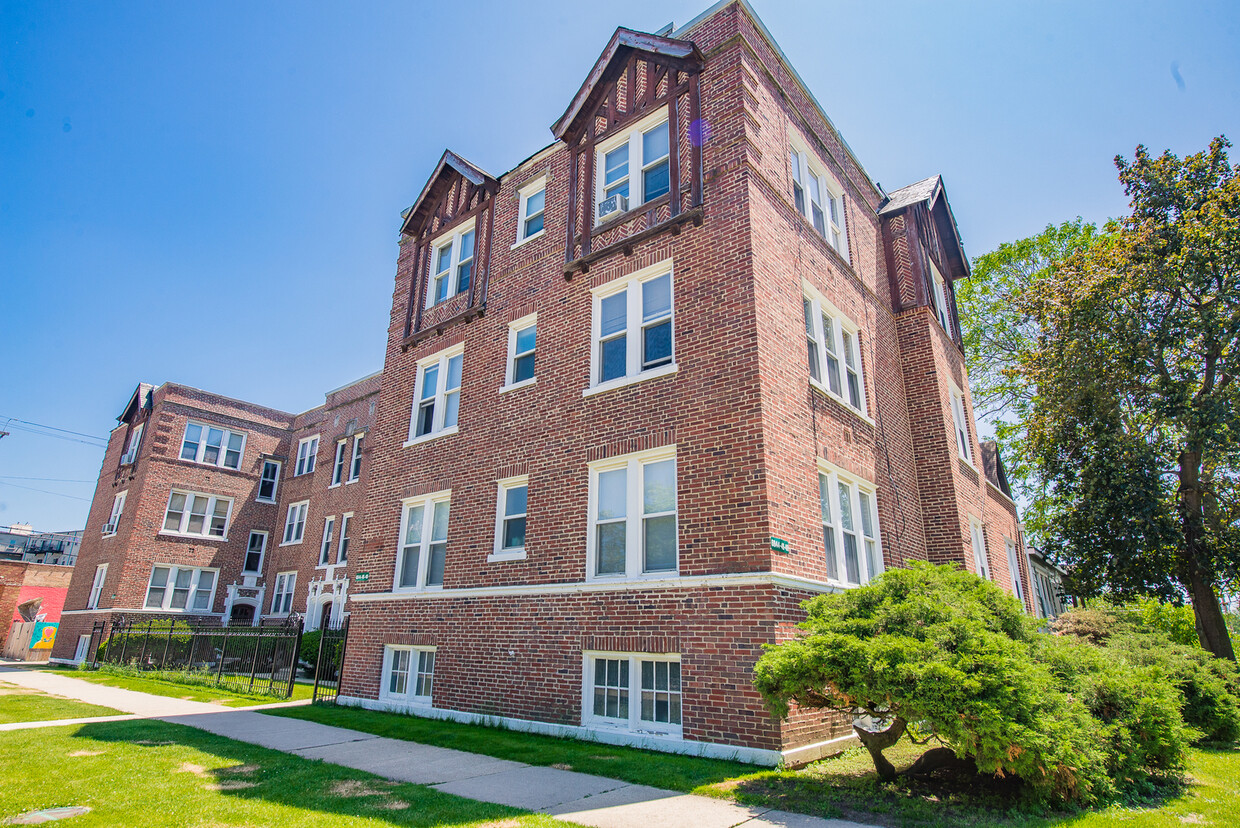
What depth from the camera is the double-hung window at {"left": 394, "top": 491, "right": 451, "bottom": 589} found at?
532 inches

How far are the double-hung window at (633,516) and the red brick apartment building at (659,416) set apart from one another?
4 centimetres

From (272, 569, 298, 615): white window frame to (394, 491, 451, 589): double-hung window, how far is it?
57.6ft

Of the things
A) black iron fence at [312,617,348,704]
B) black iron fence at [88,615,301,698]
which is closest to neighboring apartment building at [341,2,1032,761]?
black iron fence at [312,617,348,704]

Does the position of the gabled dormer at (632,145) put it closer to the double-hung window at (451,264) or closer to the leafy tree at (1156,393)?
the double-hung window at (451,264)

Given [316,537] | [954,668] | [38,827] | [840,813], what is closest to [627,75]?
[954,668]

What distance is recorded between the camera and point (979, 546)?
15617mm

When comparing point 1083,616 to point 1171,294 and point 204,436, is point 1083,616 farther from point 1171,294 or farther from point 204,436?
point 204,436

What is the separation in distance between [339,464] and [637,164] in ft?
72.1

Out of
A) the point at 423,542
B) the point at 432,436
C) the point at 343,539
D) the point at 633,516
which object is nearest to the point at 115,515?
the point at 343,539

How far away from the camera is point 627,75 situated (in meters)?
13.2

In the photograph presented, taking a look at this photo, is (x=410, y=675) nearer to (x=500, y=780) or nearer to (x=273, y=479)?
(x=500, y=780)

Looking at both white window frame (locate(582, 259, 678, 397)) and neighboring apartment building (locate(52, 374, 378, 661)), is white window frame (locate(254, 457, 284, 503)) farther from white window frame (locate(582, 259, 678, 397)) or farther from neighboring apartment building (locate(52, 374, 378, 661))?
white window frame (locate(582, 259, 678, 397))

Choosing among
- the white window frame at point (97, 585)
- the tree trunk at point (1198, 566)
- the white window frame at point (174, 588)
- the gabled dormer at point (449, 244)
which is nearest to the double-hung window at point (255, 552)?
the white window frame at point (174, 588)

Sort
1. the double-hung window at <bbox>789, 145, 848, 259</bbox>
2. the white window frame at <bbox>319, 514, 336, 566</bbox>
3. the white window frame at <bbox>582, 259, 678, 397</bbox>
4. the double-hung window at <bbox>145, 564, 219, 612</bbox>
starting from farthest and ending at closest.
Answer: the double-hung window at <bbox>145, 564, 219, 612</bbox> → the white window frame at <bbox>319, 514, 336, 566</bbox> → the double-hung window at <bbox>789, 145, 848, 259</bbox> → the white window frame at <bbox>582, 259, 678, 397</bbox>
